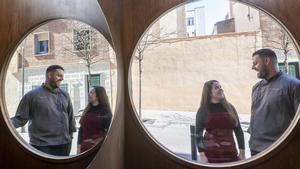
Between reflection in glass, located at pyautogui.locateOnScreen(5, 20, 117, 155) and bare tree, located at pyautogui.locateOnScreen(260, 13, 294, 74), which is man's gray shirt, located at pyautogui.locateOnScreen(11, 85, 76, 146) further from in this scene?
bare tree, located at pyautogui.locateOnScreen(260, 13, 294, 74)

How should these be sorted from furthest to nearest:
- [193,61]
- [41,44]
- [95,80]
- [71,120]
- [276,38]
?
[193,61], [276,38], [95,80], [71,120], [41,44]

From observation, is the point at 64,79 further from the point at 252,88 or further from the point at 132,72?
the point at 252,88

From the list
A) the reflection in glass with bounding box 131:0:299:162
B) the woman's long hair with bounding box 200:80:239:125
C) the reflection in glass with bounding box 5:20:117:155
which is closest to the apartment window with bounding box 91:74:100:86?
the reflection in glass with bounding box 5:20:117:155

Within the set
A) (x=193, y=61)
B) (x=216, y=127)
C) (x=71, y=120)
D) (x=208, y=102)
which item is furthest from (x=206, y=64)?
(x=71, y=120)

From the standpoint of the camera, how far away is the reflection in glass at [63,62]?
67 centimetres

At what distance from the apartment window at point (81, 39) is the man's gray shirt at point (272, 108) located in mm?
959

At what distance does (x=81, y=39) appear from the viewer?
2.85ft

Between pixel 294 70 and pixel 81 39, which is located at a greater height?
pixel 81 39

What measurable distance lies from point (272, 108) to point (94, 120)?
98 centimetres

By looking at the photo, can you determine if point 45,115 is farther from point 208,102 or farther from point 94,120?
point 208,102

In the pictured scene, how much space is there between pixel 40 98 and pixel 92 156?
0.36 meters

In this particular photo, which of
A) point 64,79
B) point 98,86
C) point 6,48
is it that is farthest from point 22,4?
point 98,86

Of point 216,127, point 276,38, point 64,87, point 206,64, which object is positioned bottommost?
point 216,127

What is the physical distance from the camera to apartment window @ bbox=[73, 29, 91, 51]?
82 centimetres
